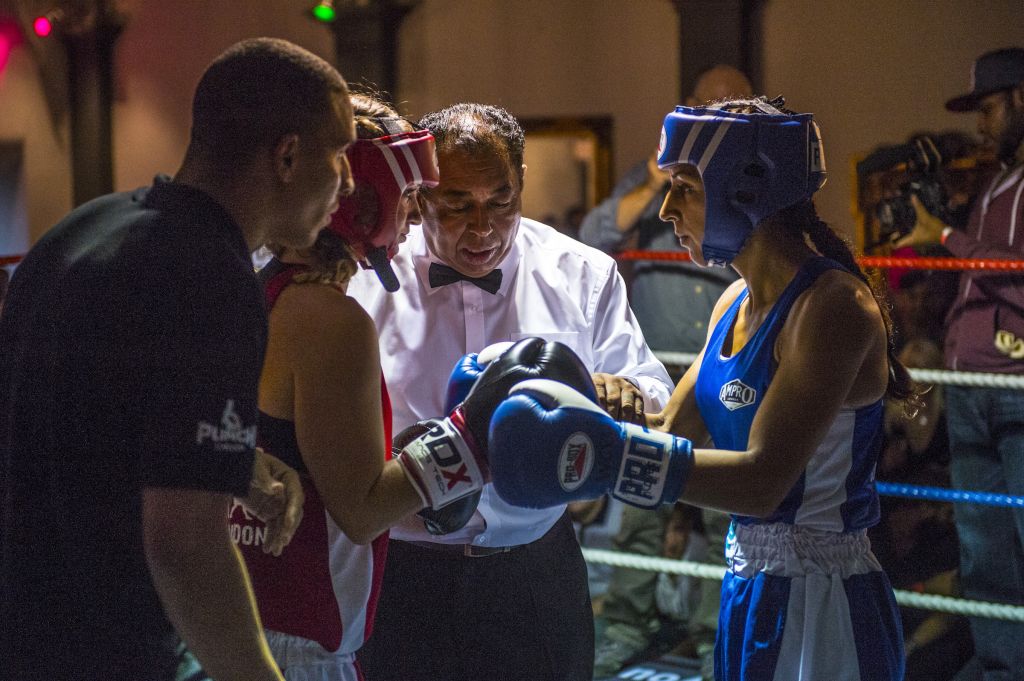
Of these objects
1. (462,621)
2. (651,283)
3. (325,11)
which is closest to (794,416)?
(462,621)

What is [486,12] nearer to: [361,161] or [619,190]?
[619,190]

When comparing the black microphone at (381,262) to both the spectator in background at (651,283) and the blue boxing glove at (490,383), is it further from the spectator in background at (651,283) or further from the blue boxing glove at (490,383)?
the spectator in background at (651,283)

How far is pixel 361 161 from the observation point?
1769 millimetres

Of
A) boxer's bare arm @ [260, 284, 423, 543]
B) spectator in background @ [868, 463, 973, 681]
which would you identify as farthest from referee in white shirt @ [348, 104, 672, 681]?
spectator in background @ [868, 463, 973, 681]

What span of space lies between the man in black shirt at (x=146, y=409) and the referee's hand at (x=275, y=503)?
0.21m

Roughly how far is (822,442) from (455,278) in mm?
765

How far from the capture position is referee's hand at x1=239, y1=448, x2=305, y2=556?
1.49 m

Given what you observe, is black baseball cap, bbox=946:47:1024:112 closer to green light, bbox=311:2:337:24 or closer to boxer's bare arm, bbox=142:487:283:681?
boxer's bare arm, bbox=142:487:283:681

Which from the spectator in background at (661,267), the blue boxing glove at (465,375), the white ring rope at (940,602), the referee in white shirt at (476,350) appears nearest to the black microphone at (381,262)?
the blue boxing glove at (465,375)

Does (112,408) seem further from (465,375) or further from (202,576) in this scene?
(465,375)

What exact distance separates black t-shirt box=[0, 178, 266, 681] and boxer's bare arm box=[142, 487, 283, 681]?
26mm

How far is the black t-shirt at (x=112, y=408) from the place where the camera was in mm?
1208

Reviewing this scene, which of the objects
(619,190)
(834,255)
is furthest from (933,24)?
(834,255)

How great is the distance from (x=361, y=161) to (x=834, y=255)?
2.51ft
